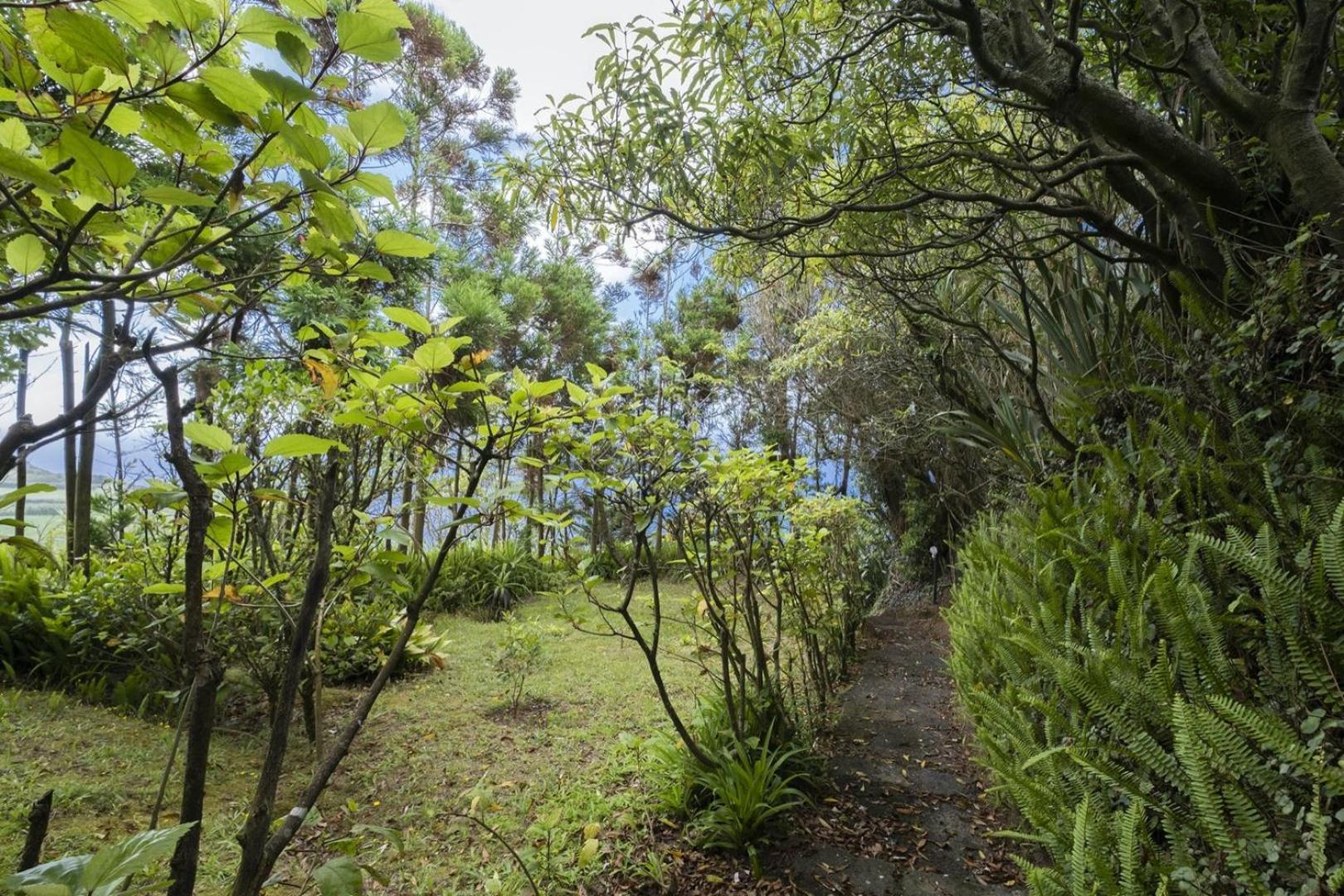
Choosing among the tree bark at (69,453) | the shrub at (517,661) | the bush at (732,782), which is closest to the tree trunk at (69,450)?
the tree bark at (69,453)

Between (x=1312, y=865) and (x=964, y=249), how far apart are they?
11.9ft

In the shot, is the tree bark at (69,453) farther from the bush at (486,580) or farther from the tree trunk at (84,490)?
the bush at (486,580)

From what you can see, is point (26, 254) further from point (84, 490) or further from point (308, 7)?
point (84, 490)

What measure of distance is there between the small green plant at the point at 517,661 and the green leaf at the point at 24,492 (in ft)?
12.0

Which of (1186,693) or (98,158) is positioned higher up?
(98,158)

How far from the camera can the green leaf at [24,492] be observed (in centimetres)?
64

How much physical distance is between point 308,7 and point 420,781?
3259 millimetres

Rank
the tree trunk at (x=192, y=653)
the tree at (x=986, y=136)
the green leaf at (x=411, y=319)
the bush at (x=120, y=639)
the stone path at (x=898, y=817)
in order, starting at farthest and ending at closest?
the bush at (x=120, y=639) < the stone path at (x=898, y=817) < the tree at (x=986, y=136) < the green leaf at (x=411, y=319) < the tree trunk at (x=192, y=653)

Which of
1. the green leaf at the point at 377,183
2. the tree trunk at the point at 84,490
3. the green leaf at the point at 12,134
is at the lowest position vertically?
the green leaf at the point at 377,183

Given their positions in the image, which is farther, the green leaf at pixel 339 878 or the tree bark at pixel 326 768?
the tree bark at pixel 326 768

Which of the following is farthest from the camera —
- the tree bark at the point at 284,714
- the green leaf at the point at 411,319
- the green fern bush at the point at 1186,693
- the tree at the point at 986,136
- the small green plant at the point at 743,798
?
the small green plant at the point at 743,798

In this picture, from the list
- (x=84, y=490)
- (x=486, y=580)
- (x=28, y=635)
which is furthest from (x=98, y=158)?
(x=486, y=580)

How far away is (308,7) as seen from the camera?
23.4 inches

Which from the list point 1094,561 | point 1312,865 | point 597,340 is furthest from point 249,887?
point 597,340
